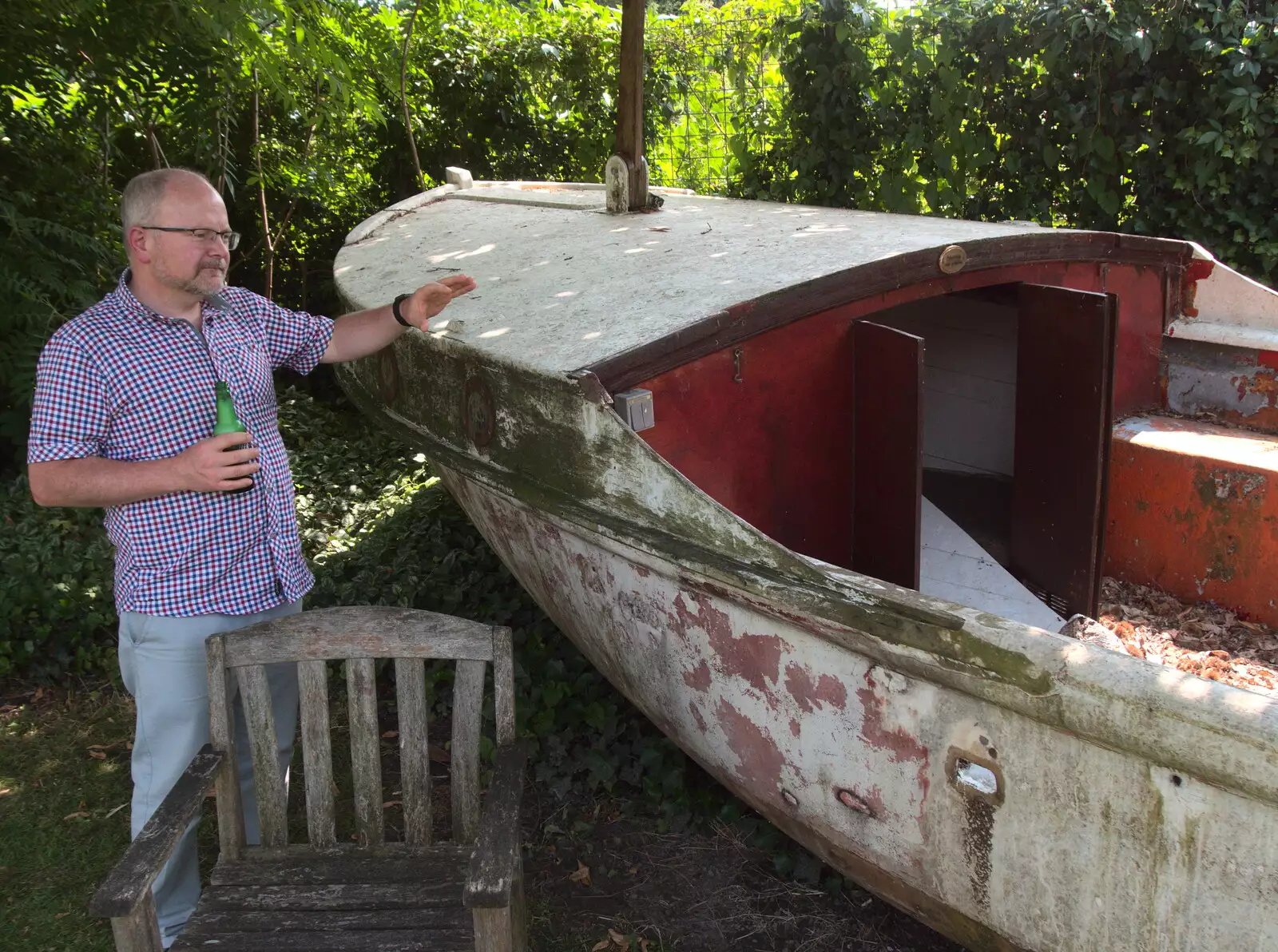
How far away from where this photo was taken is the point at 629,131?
4.57 metres

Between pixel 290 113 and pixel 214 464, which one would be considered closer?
pixel 214 464

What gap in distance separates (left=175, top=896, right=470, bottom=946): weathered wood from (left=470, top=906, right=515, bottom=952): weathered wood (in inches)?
10.0

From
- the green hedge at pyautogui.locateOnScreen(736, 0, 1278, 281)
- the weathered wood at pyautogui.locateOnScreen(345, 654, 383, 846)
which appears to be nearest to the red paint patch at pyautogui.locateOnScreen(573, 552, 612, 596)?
the weathered wood at pyautogui.locateOnScreen(345, 654, 383, 846)

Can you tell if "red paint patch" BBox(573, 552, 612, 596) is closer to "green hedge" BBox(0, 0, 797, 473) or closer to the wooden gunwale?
the wooden gunwale

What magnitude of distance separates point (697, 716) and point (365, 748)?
0.81m

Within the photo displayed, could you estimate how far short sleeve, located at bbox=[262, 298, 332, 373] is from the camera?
275 cm

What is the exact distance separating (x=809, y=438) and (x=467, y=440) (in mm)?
973

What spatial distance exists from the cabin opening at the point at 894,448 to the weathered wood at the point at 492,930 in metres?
1.20

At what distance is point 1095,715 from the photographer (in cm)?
177

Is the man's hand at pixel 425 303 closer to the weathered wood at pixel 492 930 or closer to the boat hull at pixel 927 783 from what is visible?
the boat hull at pixel 927 783

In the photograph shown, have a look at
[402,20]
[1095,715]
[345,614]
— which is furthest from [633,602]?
[402,20]

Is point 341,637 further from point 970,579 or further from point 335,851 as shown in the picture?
A: point 970,579

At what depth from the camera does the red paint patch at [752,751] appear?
2498 millimetres

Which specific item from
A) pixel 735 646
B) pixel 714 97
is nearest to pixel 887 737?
pixel 735 646
